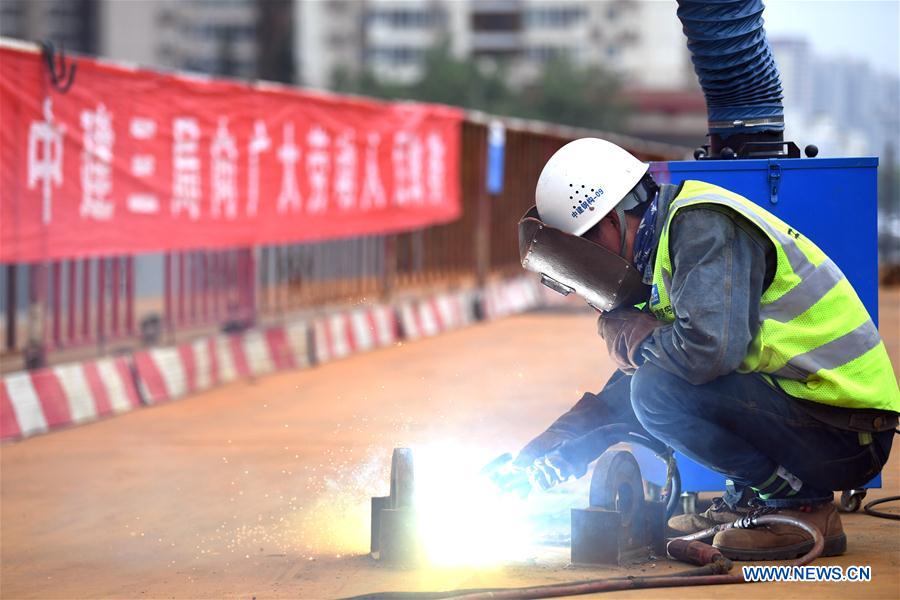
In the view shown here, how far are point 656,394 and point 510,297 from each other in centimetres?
1541

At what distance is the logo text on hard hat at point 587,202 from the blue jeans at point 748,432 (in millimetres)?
586

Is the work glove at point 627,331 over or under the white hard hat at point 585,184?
under

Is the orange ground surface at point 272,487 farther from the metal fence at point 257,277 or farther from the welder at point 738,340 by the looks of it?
the metal fence at point 257,277

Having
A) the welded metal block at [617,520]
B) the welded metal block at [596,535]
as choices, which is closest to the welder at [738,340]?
the welded metal block at [617,520]

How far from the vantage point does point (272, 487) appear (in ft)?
23.7

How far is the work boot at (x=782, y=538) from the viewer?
4.94 meters

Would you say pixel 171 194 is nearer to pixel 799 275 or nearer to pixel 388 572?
pixel 388 572

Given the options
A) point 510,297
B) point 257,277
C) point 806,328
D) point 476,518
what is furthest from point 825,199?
point 510,297

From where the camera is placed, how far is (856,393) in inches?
184

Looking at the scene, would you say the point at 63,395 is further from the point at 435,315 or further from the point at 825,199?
the point at 435,315

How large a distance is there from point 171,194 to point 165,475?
158 inches

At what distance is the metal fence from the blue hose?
5.53 meters

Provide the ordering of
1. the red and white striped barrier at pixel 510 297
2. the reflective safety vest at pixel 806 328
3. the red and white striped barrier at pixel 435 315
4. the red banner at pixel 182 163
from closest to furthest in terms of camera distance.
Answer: the reflective safety vest at pixel 806 328, the red banner at pixel 182 163, the red and white striped barrier at pixel 435 315, the red and white striped barrier at pixel 510 297

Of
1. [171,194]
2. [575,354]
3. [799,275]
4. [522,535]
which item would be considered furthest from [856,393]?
[575,354]
